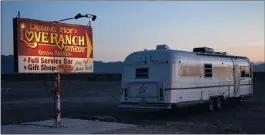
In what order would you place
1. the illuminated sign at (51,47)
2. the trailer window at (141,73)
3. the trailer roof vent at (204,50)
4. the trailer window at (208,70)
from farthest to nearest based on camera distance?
the trailer roof vent at (204,50) < the trailer window at (208,70) < the trailer window at (141,73) < the illuminated sign at (51,47)

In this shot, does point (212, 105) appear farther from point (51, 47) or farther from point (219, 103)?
point (51, 47)

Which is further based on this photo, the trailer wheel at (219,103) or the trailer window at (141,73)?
the trailer wheel at (219,103)

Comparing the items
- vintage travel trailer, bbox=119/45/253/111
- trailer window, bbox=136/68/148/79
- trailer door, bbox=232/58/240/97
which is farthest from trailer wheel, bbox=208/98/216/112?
trailer window, bbox=136/68/148/79

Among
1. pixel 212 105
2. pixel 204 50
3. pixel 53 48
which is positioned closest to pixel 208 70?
pixel 204 50

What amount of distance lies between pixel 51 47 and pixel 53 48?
7cm

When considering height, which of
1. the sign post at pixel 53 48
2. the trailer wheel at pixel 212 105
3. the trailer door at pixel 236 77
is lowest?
the trailer wheel at pixel 212 105

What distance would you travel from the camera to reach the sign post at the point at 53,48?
11789 mm

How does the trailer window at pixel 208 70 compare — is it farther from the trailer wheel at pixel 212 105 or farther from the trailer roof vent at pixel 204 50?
the trailer wheel at pixel 212 105

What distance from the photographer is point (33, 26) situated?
12070mm

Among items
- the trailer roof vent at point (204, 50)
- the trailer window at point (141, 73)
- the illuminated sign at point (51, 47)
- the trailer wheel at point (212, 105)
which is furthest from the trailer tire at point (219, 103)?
the illuminated sign at point (51, 47)

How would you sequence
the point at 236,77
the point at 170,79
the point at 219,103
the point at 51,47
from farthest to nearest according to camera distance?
the point at 236,77 → the point at 219,103 → the point at 170,79 → the point at 51,47

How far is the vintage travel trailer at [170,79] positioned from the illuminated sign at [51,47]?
333 centimetres

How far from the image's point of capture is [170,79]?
16156 mm

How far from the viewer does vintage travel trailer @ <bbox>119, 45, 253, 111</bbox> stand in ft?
53.2
